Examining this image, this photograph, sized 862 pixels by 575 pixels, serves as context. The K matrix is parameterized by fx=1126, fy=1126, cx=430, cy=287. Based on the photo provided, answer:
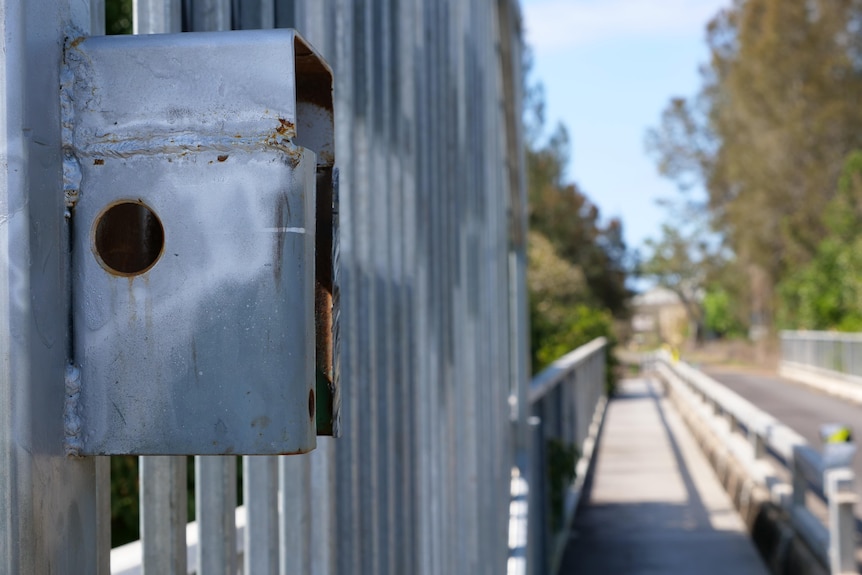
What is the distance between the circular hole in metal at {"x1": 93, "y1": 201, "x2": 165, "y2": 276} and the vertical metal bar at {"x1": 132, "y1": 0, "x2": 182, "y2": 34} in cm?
41

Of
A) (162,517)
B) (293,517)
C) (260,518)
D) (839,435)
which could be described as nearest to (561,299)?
(839,435)

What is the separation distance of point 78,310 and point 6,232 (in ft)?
0.27

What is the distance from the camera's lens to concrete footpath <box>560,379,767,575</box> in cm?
779

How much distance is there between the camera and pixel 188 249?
0.80 metres

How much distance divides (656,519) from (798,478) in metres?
3.06

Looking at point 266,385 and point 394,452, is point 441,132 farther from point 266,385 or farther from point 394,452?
point 266,385

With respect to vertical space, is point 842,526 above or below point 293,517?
below

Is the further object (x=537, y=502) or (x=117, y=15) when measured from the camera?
(x=537, y=502)

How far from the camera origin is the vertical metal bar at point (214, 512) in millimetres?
1319

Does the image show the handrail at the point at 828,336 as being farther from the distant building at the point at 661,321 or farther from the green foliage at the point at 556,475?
the distant building at the point at 661,321

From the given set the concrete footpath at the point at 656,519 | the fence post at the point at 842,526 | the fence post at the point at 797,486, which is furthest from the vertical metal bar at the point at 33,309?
the concrete footpath at the point at 656,519

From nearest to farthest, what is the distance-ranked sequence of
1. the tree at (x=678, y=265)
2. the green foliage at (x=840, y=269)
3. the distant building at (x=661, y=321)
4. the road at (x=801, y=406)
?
the road at (x=801, y=406), the green foliage at (x=840, y=269), the tree at (x=678, y=265), the distant building at (x=661, y=321)

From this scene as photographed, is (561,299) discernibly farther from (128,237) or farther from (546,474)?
(128,237)

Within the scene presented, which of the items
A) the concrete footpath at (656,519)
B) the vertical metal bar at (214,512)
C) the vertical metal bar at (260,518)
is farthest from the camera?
the concrete footpath at (656,519)
